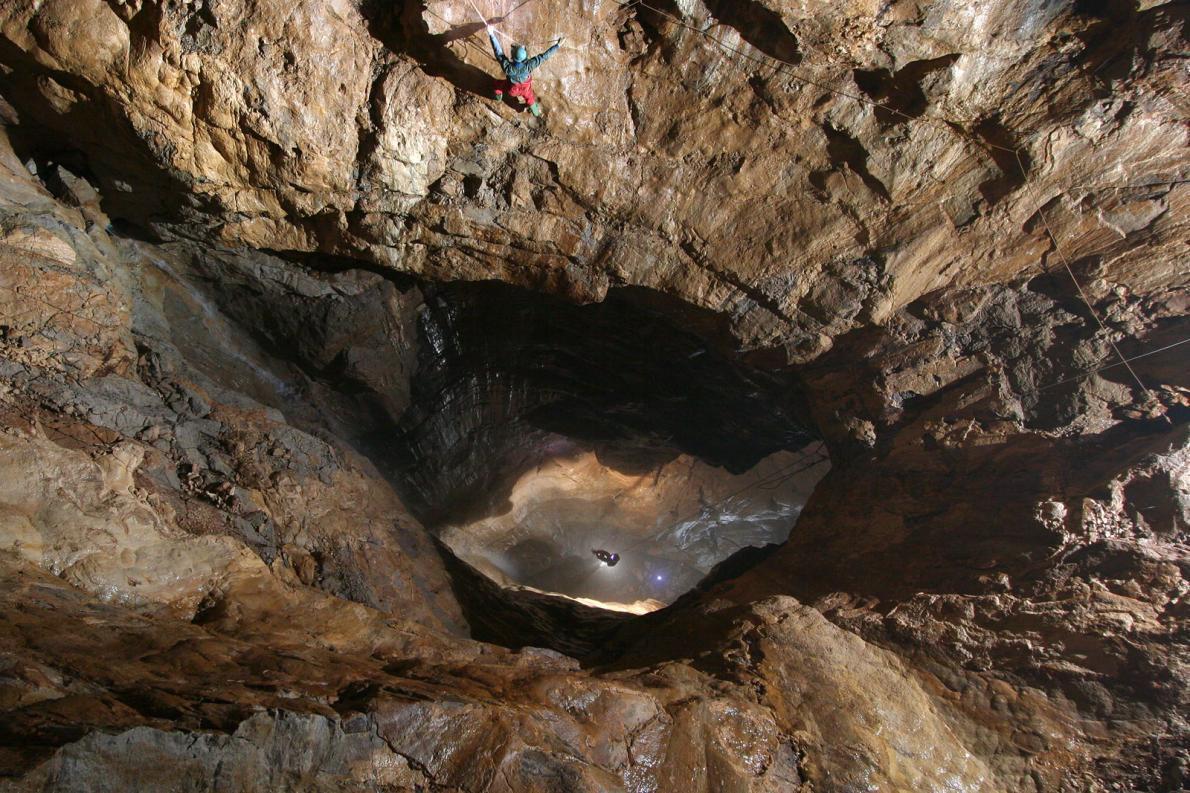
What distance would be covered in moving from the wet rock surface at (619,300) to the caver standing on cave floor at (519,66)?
1.13 ft

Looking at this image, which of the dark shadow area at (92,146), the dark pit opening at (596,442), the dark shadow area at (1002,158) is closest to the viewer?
the dark shadow area at (92,146)

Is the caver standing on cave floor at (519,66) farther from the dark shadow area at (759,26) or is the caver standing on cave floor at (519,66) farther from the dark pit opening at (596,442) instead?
the dark pit opening at (596,442)

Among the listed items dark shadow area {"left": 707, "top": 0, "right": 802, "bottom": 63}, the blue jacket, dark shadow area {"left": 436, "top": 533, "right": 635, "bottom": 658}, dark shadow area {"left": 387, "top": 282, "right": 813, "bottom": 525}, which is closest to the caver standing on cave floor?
the blue jacket

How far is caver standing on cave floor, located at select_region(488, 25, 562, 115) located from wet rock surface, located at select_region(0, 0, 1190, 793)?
0.35 meters

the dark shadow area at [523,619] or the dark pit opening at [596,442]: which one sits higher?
the dark pit opening at [596,442]

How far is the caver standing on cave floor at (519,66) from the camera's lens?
14.2ft

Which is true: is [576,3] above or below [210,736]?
above

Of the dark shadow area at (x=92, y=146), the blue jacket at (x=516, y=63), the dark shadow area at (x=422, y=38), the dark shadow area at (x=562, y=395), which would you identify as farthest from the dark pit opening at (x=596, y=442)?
the dark shadow area at (x=92, y=146)

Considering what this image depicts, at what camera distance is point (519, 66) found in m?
4.41

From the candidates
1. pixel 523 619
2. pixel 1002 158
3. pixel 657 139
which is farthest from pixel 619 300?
pixel 523 619

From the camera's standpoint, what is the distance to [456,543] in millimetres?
13289

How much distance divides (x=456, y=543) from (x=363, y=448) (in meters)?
5.11

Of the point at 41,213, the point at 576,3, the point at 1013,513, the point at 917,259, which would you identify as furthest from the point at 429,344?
the point at 1013,513

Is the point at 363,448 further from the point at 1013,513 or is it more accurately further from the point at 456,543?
the point at 1013,513
